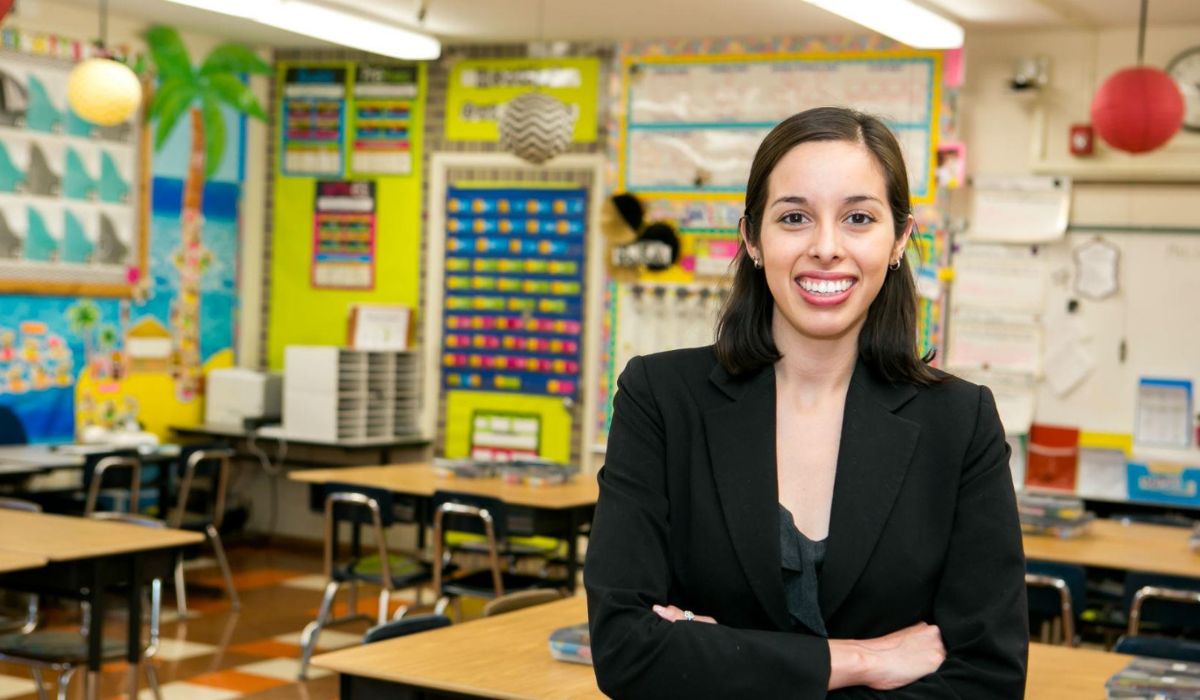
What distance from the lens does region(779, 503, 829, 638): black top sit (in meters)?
1.62

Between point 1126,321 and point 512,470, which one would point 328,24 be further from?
point 1126,321

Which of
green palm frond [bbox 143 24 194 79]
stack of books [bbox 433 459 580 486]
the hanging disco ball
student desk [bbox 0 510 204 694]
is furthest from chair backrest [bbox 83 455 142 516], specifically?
green palm frond [bbox 143 24 194 79]

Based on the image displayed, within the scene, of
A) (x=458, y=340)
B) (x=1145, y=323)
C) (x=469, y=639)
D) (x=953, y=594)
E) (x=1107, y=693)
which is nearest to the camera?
(x=953, y=594)

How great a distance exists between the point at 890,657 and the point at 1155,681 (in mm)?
1627

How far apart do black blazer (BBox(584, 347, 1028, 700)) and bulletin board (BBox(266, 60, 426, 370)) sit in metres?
8.01

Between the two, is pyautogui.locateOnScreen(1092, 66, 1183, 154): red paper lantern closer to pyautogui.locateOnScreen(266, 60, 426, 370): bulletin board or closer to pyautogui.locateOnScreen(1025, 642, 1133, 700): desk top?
pyautogui.locateOnScreen(1025, 642, 1133, 700): desk top

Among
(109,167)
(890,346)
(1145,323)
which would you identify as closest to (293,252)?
(109,167)

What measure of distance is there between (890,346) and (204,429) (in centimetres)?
803

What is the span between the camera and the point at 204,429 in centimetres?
922

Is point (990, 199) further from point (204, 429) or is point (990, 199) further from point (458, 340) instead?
point (204, 429)

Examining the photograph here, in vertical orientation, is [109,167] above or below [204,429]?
above

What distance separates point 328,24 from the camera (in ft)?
24.2

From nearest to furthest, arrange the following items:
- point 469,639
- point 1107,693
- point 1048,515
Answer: point 1107,693 → point 469,639 → point 1048,515

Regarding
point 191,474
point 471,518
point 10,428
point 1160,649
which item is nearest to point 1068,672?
point 1160,649
